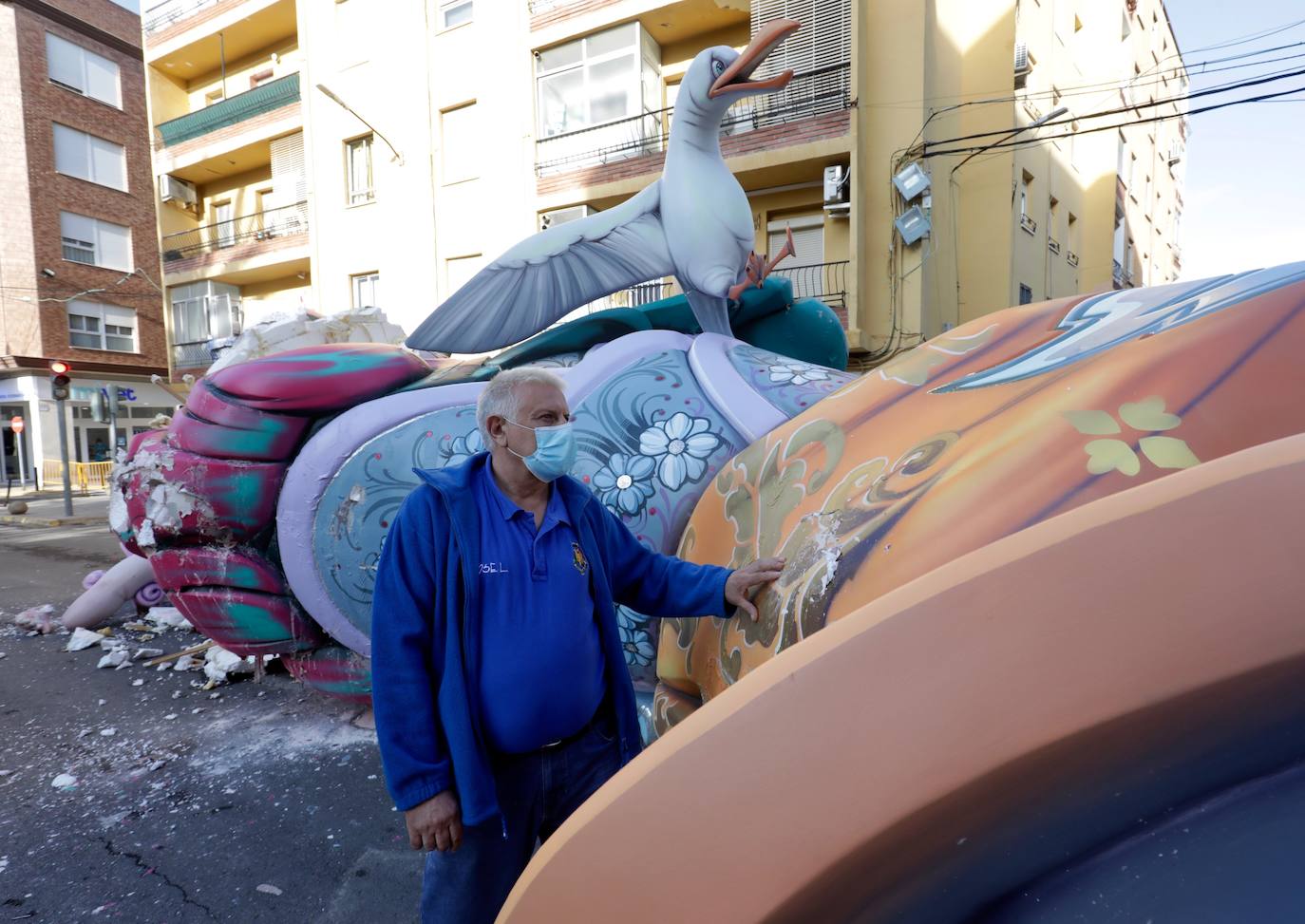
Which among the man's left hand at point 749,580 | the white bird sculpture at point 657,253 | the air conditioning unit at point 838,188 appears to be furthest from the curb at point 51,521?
the man's left hand at point 749,580

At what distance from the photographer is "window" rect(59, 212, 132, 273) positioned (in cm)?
1770

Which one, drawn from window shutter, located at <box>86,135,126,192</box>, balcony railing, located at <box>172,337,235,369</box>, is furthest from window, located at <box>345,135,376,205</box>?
window shutter, located at <box>86,135,126,192</box>

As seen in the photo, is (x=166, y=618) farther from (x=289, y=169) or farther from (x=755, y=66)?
(x=289, y=169)

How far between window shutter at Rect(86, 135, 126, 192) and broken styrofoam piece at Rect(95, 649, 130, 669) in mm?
19826

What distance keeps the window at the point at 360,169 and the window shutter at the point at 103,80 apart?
11433 millimetres

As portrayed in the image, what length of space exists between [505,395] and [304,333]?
2608mm

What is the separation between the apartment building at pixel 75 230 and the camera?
1669 centimetres

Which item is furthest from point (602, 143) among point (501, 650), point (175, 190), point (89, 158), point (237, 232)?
point (89, 158)

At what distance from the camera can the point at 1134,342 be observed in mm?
1103

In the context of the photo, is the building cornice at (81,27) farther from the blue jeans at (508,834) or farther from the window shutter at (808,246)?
the blue jeans at (508,834)

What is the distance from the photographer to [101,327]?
60.6 ft

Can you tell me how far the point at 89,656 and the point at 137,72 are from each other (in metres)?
21.5

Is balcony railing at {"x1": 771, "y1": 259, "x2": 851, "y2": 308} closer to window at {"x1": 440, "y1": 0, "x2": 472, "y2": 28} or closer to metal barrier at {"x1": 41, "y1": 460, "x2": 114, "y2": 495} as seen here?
window at {"x1": 440, "y1": 0, "x2": 472, "y2": 28}

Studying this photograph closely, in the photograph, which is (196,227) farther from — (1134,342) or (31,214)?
(1134,342)
